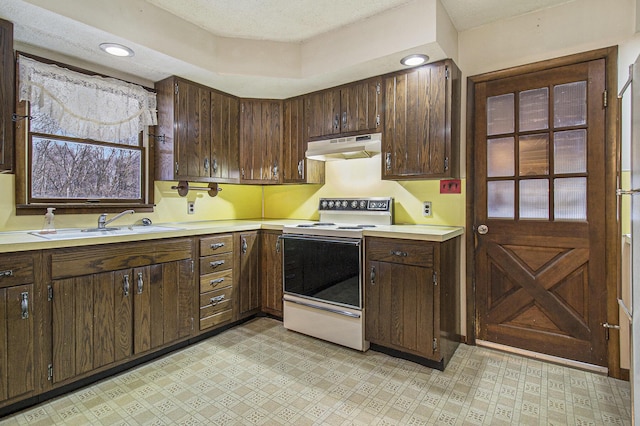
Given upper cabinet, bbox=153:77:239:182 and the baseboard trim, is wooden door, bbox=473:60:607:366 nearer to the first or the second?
the baseboard trim

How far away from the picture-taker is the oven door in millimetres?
2496

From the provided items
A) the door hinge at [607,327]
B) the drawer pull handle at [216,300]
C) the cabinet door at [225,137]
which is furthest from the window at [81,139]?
the door hinge at [607,327]

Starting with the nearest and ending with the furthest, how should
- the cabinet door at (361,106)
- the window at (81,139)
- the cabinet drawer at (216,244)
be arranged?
the window at (81,139), the cabinet drawer at (216,244), the cabinet door at (361,106)

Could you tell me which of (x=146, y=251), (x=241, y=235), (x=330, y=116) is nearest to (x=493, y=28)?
(x=330, y=116)

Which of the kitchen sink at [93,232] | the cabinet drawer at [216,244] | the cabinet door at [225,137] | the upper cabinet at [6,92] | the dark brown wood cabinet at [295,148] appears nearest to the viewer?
the upper cabinet at [6,92]

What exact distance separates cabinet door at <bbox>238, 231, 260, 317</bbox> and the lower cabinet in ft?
1.65

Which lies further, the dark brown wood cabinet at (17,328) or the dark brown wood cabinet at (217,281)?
the dark brown wood cabinet at (217,281)

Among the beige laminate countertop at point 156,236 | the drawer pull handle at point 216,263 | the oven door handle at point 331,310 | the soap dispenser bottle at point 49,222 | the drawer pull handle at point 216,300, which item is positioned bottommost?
the oven door handle at point 331,310

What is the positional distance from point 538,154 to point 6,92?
3463mm

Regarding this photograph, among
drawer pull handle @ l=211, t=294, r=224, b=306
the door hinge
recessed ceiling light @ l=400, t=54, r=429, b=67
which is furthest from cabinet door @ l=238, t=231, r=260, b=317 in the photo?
the door hinge

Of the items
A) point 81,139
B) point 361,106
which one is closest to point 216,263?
point 81,139

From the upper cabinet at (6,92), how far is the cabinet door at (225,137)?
1.39 metres

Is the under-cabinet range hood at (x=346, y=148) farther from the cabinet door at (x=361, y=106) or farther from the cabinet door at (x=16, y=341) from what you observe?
the cabinet door at (x=16, y=341)

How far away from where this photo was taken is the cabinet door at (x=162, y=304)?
7.34 ft
